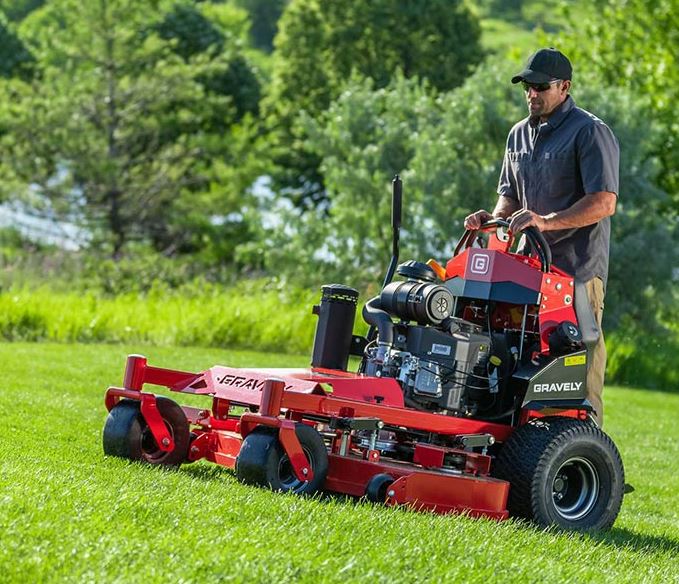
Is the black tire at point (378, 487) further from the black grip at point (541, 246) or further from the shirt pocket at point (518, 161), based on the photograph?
the shirt pocket at point (518, 161)

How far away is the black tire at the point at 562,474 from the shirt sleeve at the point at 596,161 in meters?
1.16

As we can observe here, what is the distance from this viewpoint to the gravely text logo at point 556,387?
6516 mm

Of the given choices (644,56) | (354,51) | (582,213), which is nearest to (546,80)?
(582,213)

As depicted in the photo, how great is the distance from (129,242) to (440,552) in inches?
1153

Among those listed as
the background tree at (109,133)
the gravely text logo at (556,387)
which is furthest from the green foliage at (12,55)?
the gravely text logo at (556,387)

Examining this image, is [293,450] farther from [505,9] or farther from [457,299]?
[505,9]

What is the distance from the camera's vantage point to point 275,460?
5.88m

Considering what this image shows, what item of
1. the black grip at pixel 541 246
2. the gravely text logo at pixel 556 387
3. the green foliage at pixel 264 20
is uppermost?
the green foliage at pixel 264 20

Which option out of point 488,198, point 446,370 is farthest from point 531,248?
point 488,198

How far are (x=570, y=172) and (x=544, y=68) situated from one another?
54 cm

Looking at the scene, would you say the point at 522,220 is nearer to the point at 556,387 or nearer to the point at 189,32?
the point at 556,387

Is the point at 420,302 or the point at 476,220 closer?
the point at 420,302

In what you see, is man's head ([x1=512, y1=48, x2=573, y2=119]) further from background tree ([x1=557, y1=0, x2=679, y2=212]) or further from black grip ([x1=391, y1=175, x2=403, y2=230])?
background tree ([x1=557, y1=0, x2=679, y2=212])

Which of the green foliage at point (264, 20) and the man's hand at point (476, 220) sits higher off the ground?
the green foliage at point (264, 20)
